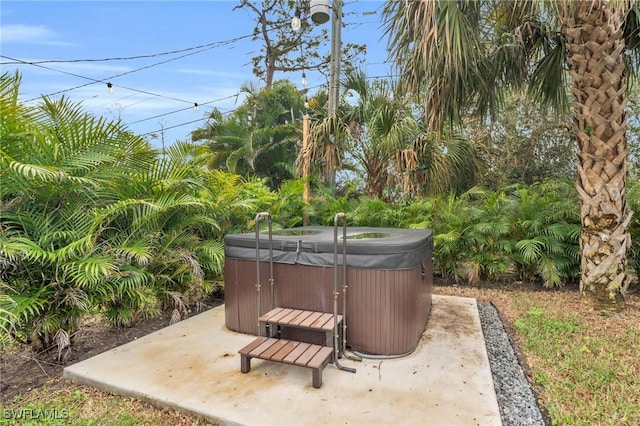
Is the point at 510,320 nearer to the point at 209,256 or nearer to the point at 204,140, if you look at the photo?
the point at 209,256

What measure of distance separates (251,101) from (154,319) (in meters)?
7.81

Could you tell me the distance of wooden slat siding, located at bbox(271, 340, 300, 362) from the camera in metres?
2.40

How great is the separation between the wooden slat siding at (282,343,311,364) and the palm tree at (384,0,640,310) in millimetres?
2685

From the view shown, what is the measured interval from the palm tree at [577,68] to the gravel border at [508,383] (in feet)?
4.98

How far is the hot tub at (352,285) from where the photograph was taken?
2.76 meters

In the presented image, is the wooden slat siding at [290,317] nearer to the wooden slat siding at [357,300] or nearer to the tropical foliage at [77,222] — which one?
the wooden slat siding at [357,300]

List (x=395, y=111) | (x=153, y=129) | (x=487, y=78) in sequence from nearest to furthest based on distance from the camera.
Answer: (x=487, y=78) → (x=395, y=111) → (x=153, y=129)

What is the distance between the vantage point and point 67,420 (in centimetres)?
214

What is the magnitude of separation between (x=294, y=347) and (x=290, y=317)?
0.27 meters

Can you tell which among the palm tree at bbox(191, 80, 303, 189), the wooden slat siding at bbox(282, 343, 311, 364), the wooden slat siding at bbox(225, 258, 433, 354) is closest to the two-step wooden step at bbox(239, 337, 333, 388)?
the wooden slat siding at bbox(282, 343, 311, 364)

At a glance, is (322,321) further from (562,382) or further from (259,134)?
(259,134)

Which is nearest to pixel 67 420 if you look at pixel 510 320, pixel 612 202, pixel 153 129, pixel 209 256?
pixel 209 256

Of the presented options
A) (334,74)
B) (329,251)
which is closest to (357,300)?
(329,251)

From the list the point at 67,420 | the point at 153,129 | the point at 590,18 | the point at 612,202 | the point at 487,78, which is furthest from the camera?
the point at 153,129
